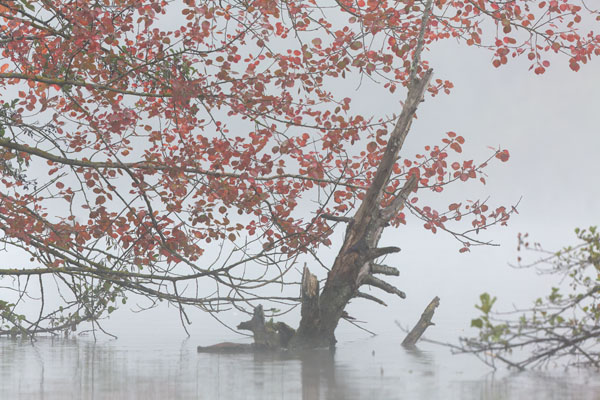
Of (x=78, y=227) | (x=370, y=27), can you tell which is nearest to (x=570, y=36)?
(x=370, y=27)

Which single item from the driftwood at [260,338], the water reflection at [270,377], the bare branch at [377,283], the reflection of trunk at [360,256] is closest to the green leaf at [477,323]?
the water reflection at [270,377]

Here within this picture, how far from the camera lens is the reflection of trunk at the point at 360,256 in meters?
10.4

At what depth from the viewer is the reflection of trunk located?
411 inches

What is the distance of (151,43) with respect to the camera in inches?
415

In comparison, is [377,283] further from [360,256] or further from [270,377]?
[270,377]

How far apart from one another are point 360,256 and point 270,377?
2.75 m

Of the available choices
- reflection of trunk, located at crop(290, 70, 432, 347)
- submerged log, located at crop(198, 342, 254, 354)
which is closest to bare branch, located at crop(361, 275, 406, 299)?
reflection of trunk, located at crop(290, 70, 432, 347)

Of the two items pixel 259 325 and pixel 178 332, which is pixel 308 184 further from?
pixel 178 332

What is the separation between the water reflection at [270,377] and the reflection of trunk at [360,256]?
488 millimetres

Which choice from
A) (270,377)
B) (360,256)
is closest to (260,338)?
(360,256)

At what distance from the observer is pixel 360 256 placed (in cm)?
1057

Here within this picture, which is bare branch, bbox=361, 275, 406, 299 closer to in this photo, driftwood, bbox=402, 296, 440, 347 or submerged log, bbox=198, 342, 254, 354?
driftwood, bbox=402, 296, 440, 347

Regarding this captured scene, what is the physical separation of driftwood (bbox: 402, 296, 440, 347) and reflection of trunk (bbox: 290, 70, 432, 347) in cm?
106

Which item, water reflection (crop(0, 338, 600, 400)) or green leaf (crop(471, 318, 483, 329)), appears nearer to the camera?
Answer: green leaf (crop(471, 318, 483, 329))
